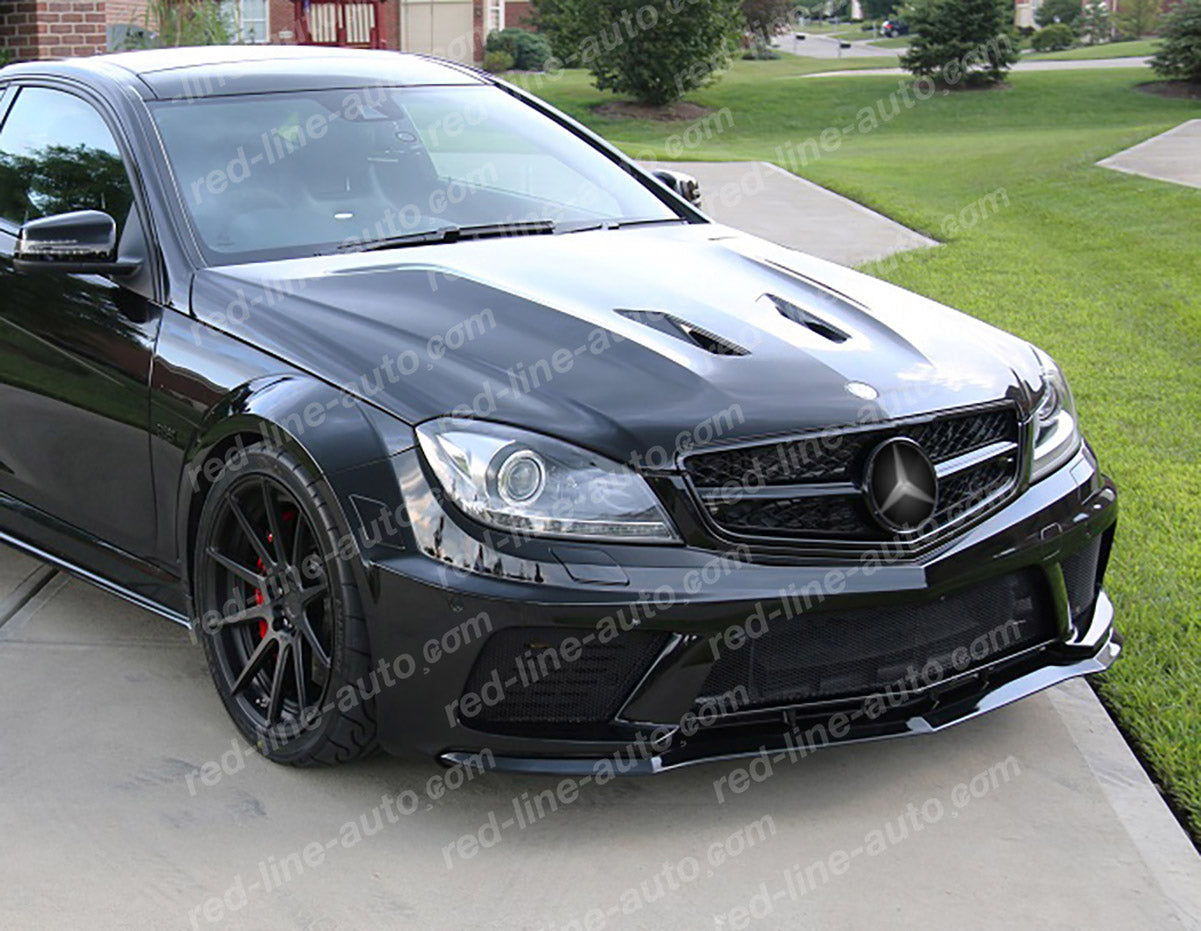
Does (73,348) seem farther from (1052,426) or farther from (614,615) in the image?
(1052,426)

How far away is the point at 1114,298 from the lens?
10.1m

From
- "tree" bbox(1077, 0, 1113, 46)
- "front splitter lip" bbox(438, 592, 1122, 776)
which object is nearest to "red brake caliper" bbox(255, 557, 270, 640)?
"front splitter lip" bbox(438, 592, 1122, 776)

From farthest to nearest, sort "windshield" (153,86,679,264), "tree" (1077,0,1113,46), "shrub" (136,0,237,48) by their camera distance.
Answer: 1. "tree" (1077,0,1113,46)
2. "shrub" (136,0,237,48)
3. "windshield" (153,86,679,264)

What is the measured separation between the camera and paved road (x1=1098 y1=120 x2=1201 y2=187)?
16266 millimetres

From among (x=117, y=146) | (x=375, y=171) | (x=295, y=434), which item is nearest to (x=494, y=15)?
(x=375, y=171)

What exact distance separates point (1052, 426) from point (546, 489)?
137 centimetres

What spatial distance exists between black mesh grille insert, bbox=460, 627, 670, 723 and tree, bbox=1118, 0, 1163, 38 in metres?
66.5

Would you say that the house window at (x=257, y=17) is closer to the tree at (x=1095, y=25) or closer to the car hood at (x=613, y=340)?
the car hood at (x=613, y=340)

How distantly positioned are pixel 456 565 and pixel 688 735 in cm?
59

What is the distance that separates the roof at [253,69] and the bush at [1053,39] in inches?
2382

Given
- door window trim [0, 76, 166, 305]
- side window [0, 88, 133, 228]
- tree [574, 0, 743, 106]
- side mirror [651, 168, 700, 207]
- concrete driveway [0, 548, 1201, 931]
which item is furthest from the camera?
tree [574, 0, 743, 106]

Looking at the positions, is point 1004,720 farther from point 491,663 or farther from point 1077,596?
point 491,663

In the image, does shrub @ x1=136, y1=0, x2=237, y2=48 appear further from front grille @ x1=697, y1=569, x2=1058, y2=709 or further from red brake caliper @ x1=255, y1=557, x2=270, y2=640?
front grille @ x1=697, y1=569, x2=1058, y2=709

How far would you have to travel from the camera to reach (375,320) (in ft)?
11.9
